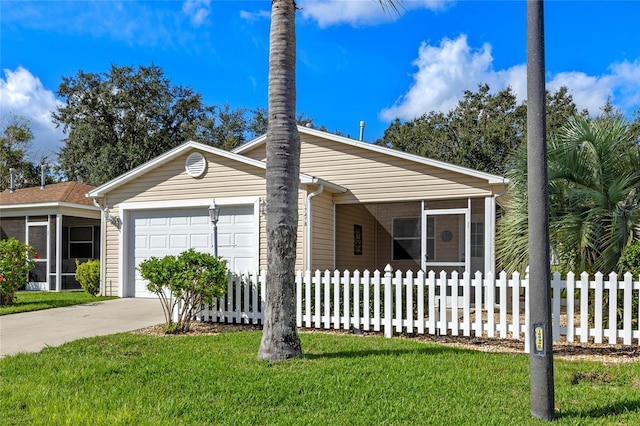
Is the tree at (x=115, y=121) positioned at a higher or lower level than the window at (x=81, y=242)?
higher

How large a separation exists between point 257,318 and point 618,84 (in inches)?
872

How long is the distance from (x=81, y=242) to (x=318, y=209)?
9.03 meters

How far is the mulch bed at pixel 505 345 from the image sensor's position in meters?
6.42

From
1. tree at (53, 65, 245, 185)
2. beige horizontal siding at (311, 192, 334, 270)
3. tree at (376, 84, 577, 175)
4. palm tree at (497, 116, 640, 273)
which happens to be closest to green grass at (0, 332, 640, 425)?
palm tree at (497, 116, 640, 273)

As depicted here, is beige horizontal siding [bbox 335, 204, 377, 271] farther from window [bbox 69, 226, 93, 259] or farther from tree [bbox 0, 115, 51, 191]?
tree [bbox 0, 115, 51, 191]

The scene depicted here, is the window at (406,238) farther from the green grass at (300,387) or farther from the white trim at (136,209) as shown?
the green grass at (300,387)

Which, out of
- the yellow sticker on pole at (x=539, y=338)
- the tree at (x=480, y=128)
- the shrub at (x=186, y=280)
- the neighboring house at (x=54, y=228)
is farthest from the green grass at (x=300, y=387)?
the tree at (x=480, y=128)

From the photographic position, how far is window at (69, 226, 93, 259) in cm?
1620

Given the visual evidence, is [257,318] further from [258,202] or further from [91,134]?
[91,134]

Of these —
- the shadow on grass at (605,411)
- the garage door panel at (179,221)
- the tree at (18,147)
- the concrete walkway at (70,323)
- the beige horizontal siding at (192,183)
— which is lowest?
the concrete walkway at (70,323)

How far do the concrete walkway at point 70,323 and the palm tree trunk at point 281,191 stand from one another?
11.2 feet

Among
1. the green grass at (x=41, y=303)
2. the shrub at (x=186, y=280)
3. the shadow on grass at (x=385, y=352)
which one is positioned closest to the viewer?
the shadow on grass at (x=385, y=352)

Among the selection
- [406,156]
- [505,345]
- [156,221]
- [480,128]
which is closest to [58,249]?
[156,221]

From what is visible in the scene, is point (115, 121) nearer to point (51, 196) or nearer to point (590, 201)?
point (51, 196)
